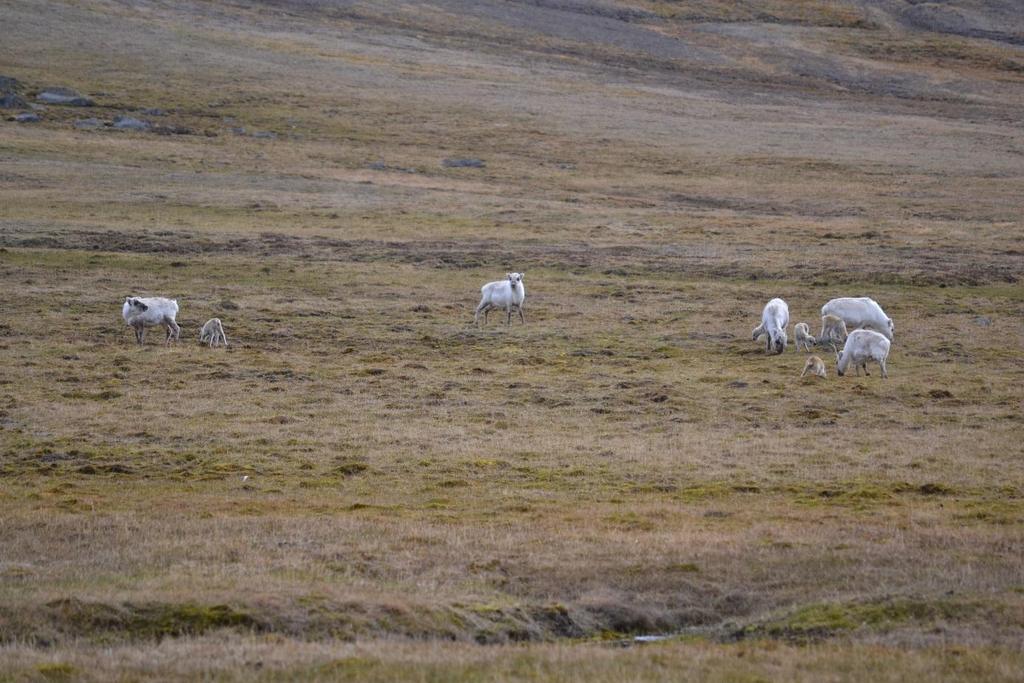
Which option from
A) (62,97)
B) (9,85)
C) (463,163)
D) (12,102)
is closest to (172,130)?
(12,102)

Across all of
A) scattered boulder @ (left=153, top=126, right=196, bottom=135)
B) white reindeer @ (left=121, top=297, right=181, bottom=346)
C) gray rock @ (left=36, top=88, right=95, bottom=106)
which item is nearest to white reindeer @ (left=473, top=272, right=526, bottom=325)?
white reindeer @ (left=121, top=297, right=181, bottom=346)

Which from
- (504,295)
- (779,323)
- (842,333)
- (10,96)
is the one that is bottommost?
(10,96)

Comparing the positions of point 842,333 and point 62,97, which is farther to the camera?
point 62,97

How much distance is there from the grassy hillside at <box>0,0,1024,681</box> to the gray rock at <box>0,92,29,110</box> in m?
1.82

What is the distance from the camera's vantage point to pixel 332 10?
135 metres

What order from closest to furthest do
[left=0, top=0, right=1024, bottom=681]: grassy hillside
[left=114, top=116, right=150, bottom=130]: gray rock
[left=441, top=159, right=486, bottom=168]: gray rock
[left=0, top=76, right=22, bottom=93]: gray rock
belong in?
[left=0, top=0, right=1024, bottom=681]: grassy hillside → [left=441, top=159, right=486, bottom=168]: gray rock → [left=114, top=116, right=150, bottom=130]: gray rock → [left=0, top=76, right=22, bottom=93]: gray rock

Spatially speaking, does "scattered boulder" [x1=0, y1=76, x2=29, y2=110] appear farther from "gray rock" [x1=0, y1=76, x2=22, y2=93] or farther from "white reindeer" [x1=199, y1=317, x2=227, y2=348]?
"white reindeer" [x1=199, y1=317, x2=227, y2=348]

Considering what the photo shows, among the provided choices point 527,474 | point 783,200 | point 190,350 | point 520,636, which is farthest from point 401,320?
point 783,200

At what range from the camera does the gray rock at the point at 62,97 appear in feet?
265

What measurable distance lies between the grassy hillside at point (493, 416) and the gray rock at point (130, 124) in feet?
2.96

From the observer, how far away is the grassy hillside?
39.2 ft

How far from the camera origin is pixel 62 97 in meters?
81.4

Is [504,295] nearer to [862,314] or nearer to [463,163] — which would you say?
[862,314]

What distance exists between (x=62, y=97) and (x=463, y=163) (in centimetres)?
2809
